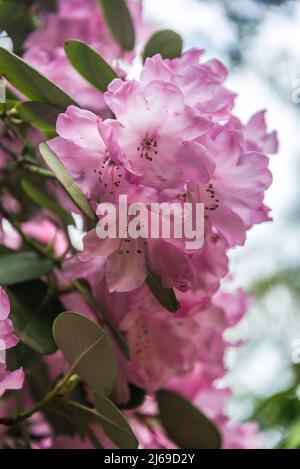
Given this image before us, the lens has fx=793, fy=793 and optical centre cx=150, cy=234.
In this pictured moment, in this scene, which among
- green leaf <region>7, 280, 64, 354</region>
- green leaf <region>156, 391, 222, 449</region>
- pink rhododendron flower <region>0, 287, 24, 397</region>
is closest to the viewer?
pink rhododendron flower <region>0, 287, 24, 397</region>

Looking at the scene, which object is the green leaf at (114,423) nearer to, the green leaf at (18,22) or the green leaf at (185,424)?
the green leaf at (185,424)

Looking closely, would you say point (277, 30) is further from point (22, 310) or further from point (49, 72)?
point (22, 310)

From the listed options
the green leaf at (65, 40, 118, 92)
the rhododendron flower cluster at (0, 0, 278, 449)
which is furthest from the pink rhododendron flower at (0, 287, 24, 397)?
the green leaf at (65, 40, 118, 92)

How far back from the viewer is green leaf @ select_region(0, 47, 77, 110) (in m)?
0.54

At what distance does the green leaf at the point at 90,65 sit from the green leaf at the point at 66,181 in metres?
0.11

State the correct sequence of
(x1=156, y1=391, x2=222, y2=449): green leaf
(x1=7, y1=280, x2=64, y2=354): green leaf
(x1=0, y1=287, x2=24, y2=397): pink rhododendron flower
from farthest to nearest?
1. (x1=156, y1=391, x2=222, y2=449): green leaf
2. (x1=7, y1=280, x2=64, y2=354): green leaf
3. (x1=0, y1=287, x2=24, y2=397): pink rhododendron flower

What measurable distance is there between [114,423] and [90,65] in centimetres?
26

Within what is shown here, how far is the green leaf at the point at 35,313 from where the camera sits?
57 centimetres

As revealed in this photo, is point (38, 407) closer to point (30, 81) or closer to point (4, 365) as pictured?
point (4, 365)

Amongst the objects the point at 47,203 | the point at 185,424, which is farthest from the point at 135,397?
the point at 47,203

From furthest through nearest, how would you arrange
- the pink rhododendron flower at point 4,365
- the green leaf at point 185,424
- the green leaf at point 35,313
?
the green leaf at point 185,424 < the green leaf at point 35,313 < the pink rhododendron flower at point 4,365

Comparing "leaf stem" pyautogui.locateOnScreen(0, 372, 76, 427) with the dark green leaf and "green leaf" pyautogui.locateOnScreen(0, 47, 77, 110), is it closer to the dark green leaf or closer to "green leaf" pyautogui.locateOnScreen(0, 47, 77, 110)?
the dark green leaf

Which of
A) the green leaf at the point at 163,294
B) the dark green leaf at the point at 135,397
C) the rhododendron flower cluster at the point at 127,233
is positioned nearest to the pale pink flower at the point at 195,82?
the rhododendron flower cluster at the point at 127,233

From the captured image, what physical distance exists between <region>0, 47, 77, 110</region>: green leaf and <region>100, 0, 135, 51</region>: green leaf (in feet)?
0.65
